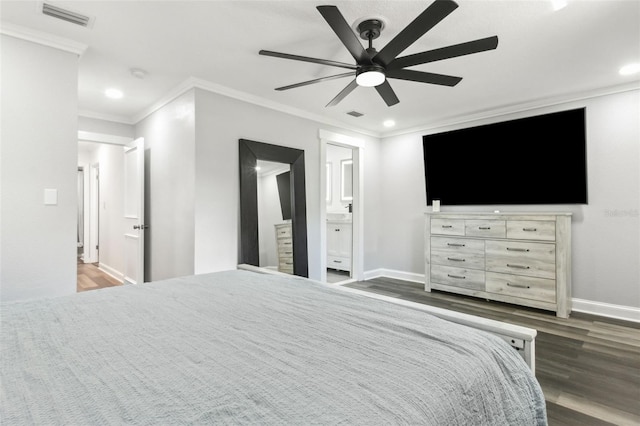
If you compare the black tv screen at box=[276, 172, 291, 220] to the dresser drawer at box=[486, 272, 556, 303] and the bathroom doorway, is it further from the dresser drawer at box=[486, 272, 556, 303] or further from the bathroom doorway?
the dresser drawer at box=[486, 272, 556, 303]

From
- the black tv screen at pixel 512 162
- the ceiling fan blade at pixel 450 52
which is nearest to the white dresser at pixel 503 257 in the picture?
the black tv screen at pixel 512 162

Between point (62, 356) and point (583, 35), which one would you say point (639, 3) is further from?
point (62, 356)

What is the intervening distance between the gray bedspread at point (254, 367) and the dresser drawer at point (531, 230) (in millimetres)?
3019

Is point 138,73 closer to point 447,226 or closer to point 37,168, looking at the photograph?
point 37,168

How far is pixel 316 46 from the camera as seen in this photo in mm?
2551

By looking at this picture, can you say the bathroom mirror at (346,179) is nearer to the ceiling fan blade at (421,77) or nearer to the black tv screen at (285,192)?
the black tv screen at (285,192)

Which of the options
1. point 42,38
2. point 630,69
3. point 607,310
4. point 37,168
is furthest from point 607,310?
point 42,38

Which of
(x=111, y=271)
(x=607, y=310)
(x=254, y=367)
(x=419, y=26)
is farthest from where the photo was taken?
(x=111, y=271)

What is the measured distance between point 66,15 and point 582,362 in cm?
450

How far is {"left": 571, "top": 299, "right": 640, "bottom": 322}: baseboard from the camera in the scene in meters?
3.28

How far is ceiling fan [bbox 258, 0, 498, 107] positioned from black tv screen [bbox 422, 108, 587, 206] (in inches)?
88.1

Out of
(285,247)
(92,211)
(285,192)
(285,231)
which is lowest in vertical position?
(285,247)

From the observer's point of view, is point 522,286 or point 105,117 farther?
point 105,117

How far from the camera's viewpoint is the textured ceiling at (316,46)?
6.89 feet
